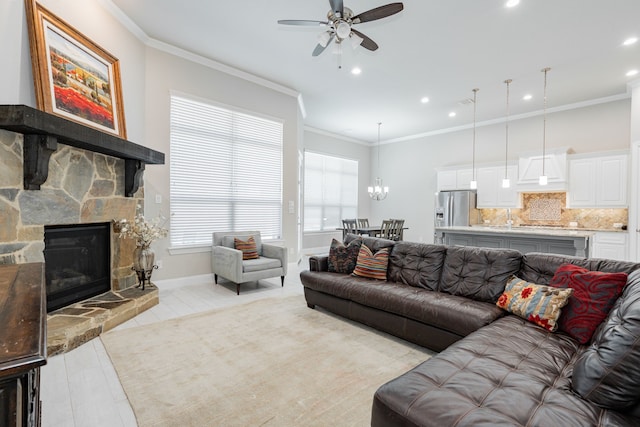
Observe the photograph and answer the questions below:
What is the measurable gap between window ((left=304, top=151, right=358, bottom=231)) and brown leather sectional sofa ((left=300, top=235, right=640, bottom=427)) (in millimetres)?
5301

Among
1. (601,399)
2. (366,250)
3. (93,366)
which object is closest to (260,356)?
(93,366)

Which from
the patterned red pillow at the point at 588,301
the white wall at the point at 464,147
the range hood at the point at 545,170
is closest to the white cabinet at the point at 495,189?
the range hood at the point at 545,170

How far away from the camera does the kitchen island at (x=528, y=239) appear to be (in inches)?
164

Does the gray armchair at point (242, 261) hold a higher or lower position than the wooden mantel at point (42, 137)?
lower

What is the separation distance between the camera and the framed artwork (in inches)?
104

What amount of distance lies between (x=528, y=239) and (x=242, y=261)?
4.48 m

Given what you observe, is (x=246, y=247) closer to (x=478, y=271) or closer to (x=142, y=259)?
(x=142, y=259)

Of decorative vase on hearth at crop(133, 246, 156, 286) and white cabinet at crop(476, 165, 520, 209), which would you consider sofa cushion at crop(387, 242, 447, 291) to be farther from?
white cabinet at crop(476, 165, 520, 209)

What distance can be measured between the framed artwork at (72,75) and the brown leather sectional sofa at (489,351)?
10.6 feet

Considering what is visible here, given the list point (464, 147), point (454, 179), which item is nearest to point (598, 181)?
point (454, 179)

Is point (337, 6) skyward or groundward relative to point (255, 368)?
skyward

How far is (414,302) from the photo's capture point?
2.60m

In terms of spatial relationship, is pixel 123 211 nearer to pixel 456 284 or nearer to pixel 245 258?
pixel 245 258

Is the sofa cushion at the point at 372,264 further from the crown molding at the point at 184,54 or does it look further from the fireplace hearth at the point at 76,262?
the crown molding at the point at 184,54
